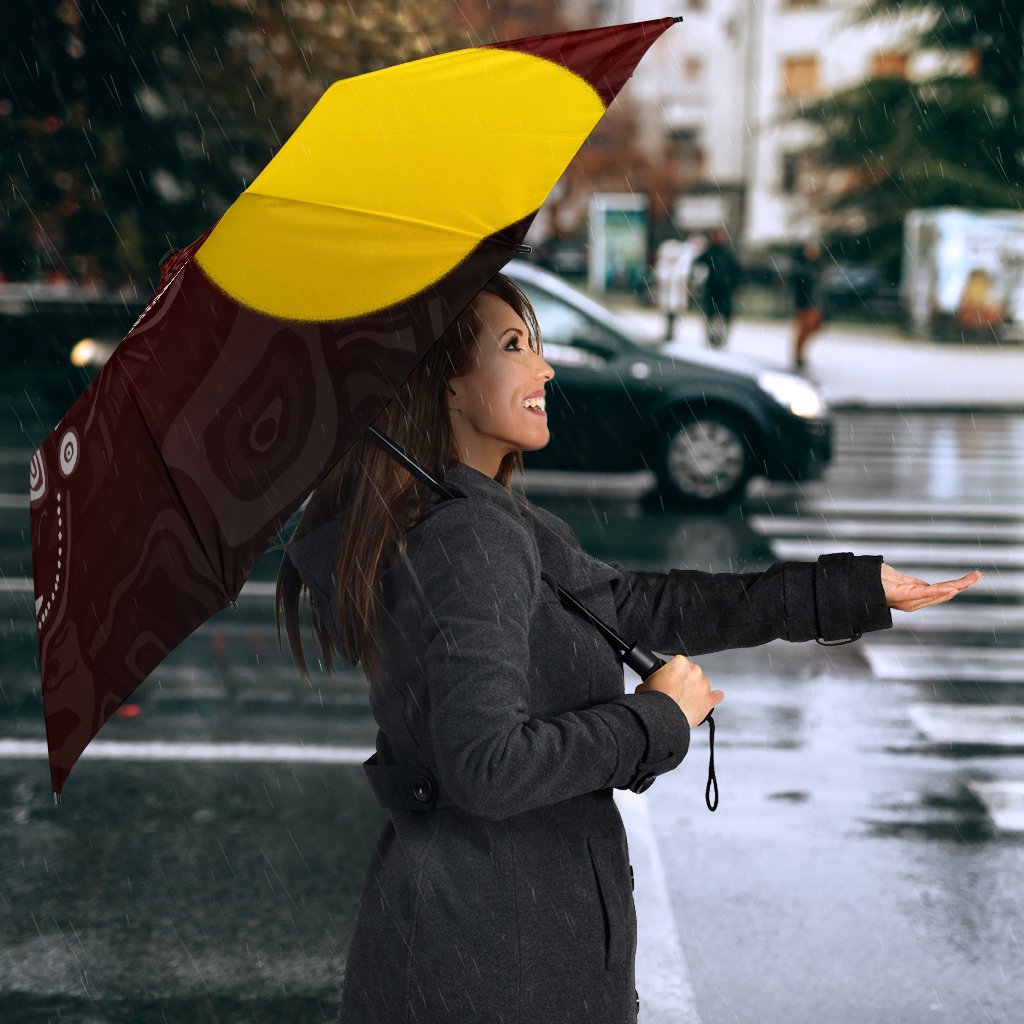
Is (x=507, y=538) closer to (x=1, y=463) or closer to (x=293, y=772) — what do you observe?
(x=293, y=772)

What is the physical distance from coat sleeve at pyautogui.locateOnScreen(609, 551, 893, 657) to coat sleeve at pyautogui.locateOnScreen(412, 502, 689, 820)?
49 cm

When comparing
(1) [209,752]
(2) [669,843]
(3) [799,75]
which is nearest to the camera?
(2) [669,843]

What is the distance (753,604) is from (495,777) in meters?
0.77

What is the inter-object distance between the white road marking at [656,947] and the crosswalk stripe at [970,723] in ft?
5.43

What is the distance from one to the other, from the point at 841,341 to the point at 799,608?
2725cm

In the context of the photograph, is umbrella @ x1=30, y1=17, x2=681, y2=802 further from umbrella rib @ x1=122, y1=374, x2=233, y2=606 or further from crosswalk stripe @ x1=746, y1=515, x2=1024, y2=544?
crosswalk stripe @ x1=746, y1=515, x2=1024, y2=544

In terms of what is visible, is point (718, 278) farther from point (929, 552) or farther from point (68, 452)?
point (68, 452)

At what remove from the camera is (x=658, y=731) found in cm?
203

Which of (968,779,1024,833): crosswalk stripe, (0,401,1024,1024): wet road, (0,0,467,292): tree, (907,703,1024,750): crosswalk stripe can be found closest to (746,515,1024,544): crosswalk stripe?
(0,401,1024,1024): wet road

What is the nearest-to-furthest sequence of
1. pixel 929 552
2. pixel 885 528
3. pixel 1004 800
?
pixel 1004 800, pixel 929 552, pixel 885 528

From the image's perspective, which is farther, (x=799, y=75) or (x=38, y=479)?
(x=799, y=75)

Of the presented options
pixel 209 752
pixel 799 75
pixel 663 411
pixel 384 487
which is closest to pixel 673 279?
pixel 663 411

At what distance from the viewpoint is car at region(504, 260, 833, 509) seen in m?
11.4

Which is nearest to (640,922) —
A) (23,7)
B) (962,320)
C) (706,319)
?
(23,7)
